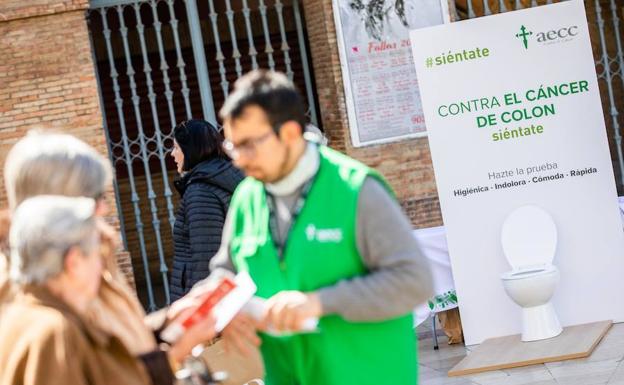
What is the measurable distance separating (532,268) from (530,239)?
8.3 inches

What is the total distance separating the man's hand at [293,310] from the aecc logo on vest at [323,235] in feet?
0.47

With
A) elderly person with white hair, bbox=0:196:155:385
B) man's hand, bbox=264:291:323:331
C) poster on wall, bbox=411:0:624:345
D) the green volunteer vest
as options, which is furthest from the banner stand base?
elderly person with white hair, bbox=0:196:155:385

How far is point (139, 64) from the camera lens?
1733cm

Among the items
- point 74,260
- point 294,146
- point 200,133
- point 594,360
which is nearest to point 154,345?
point 74,260

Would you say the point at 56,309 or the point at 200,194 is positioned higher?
the point at 200,194

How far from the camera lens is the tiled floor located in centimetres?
676

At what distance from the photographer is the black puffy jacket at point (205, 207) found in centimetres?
538

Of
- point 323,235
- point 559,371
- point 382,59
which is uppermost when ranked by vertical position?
point 382,59

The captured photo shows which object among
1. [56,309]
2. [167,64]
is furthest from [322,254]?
[167,64]

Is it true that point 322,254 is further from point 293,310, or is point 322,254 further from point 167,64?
point 167,64

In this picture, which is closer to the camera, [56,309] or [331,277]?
[56,309]

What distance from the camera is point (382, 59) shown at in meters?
12.4

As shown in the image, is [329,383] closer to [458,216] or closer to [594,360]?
[594,360]

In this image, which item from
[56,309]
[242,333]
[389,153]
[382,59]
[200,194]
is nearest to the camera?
[56,309]
